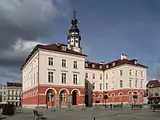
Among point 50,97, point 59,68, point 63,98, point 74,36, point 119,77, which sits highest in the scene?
point 74,36

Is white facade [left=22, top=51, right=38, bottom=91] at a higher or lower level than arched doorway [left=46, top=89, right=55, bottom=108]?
higher

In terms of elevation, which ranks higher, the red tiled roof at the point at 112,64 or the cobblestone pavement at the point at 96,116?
the red tiled roof at the point at 112,64

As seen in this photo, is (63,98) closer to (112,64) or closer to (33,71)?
(33,71)

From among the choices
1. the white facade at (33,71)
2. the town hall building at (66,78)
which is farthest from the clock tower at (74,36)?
the white facade at (33,71)

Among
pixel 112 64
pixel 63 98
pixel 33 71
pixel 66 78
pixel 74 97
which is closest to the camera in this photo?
pixel 63 98

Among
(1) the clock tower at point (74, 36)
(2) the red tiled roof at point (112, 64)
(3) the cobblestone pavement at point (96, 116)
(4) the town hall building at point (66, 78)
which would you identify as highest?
(1) the clock tower at point (74, 36)

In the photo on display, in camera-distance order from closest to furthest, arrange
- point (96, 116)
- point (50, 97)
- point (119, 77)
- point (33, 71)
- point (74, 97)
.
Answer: point (96, 116)
point (50, 97)
point (74, 97)
point (33, 71)
point (119, 77)

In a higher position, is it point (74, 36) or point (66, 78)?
point (74, 36)

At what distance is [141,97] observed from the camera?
66.9 metres

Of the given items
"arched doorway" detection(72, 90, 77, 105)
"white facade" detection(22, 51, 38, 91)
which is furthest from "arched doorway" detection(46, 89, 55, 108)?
"arched doorway" detection(72, 90, 77, 105)

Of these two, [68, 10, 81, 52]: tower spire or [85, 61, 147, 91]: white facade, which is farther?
[68, 10, 81, 52]: tower spire

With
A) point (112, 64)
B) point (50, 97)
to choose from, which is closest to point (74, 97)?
point (50, 97)

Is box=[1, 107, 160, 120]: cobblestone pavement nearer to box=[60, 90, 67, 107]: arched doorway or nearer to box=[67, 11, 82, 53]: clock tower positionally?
box=[60, 90, 67, 107]: arched doorway

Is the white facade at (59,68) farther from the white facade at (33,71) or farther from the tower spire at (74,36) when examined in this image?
the tower spire at (74,36)
